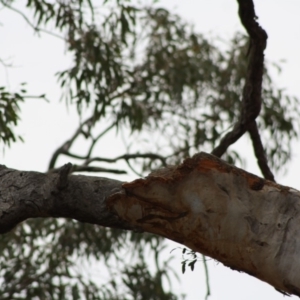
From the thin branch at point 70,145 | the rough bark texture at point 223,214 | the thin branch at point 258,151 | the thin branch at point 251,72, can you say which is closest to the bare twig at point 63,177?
the rough bark texture at point 223,214

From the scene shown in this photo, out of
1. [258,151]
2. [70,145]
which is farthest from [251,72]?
[70,145]

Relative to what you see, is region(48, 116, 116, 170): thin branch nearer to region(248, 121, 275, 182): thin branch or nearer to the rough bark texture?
region(248, 121, 275, 182): thin branch

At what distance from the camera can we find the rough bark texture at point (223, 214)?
197cm

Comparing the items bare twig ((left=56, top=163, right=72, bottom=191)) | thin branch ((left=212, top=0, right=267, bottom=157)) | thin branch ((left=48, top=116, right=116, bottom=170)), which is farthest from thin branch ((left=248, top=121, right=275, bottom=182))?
thin branch ((left=48, top=116, right=116, bottom=170))

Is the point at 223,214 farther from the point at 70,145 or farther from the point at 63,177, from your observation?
the point at 70,145

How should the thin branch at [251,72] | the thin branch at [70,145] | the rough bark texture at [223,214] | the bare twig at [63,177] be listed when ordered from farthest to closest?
the thin branch at [70,145]
the thin branch at [251,72]
the bare twig at [63,177]
the rough bark texture at [223,214]

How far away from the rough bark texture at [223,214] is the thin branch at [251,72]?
4.54 ft

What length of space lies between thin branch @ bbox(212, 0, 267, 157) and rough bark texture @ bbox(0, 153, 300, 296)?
1.38m

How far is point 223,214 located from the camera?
2.04 meters

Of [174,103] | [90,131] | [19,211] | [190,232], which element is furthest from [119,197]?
[174,103]

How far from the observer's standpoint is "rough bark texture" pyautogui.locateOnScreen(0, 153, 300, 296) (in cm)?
197

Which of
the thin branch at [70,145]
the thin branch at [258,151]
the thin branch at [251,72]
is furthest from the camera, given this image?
the thin branch at [70,145]

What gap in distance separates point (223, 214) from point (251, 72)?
1.53 metres

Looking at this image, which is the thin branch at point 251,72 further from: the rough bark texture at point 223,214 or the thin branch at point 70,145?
the thin branch at point 70,145
